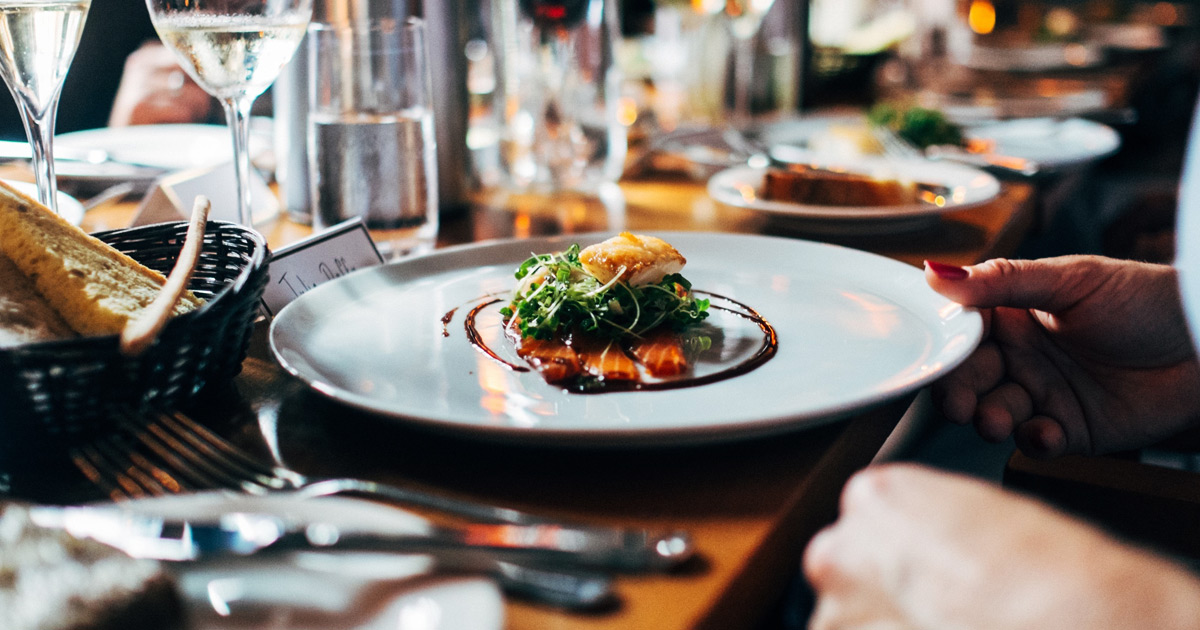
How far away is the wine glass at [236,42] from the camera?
0.80 meters

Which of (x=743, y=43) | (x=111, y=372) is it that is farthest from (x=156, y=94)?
(x=111, y=372)

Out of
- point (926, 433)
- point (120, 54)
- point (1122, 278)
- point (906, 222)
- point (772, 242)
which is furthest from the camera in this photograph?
point (120, 54)

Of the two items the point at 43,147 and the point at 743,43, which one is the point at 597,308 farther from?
the point at 743,43

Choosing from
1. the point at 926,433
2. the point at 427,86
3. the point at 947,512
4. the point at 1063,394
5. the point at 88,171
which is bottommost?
the point at 926,433

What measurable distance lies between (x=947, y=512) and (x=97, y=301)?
1.69 ft

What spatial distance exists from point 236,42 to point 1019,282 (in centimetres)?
74

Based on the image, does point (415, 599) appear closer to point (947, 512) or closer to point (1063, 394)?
point (947, 512)

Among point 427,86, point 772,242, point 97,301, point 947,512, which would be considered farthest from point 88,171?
point 947,512

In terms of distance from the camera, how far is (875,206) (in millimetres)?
1262

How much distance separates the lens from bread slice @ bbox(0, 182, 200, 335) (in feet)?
1.87

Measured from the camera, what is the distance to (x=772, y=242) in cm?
99

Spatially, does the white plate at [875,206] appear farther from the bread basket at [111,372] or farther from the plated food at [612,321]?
the bread basket at [111,372]

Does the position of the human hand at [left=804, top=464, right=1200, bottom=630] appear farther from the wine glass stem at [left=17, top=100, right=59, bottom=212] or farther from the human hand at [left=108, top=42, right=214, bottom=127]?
the human hand at [left=108, top=42, right=214, bottom=127]

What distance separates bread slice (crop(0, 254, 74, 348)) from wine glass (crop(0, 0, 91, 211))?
259 mm
